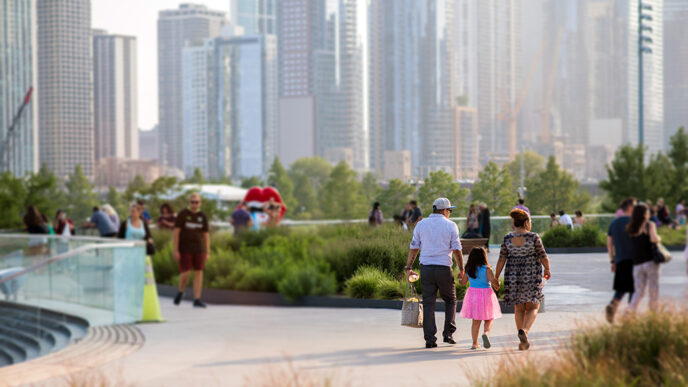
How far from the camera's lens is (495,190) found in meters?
8.50

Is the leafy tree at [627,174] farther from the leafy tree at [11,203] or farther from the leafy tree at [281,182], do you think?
the leafy tree at [281,182]

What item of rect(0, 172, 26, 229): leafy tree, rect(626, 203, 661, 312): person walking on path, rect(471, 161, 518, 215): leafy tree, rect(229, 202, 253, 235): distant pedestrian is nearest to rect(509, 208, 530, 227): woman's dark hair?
rect(471, 161, 518, 215): leafy tree

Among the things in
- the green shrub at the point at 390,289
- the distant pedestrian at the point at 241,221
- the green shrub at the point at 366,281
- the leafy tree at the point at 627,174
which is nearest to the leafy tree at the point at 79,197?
the distant pedestrian at the point at 241,221

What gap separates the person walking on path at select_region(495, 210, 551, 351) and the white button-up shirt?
0.49 m

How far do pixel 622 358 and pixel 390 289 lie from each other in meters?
2.71

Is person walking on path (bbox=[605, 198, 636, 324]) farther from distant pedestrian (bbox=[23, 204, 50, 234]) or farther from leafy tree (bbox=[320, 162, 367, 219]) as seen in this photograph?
leafy tree (bbox=[320, 162, 367, 219])

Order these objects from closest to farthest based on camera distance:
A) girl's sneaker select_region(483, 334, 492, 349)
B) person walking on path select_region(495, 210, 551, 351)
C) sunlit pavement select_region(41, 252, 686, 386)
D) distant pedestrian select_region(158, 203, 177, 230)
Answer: sunlit pavement select_region(41, 252, 686, 386)
person walking on path select_region(495, 210, 551, 351)
girl's sneaker select_region(483, 334, 492, 349)
distant pedestrian select_region(158, 203, 177, 230)

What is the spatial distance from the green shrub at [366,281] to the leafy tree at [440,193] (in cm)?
85

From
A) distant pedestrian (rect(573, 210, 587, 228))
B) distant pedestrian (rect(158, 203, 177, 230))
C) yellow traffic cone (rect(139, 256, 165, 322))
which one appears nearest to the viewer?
distant pedestrian (rect(573, 210, 587, 228))

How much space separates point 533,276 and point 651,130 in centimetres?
16483

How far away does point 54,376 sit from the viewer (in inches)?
420

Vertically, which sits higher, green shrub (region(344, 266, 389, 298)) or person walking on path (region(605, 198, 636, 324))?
person walking on path (region(605, 198, 636, 324))

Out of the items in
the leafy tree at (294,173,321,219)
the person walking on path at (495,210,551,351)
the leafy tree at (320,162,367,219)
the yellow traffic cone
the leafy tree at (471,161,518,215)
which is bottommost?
the leafy tree at (294,173,321,219)

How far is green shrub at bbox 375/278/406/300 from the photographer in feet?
28.1
